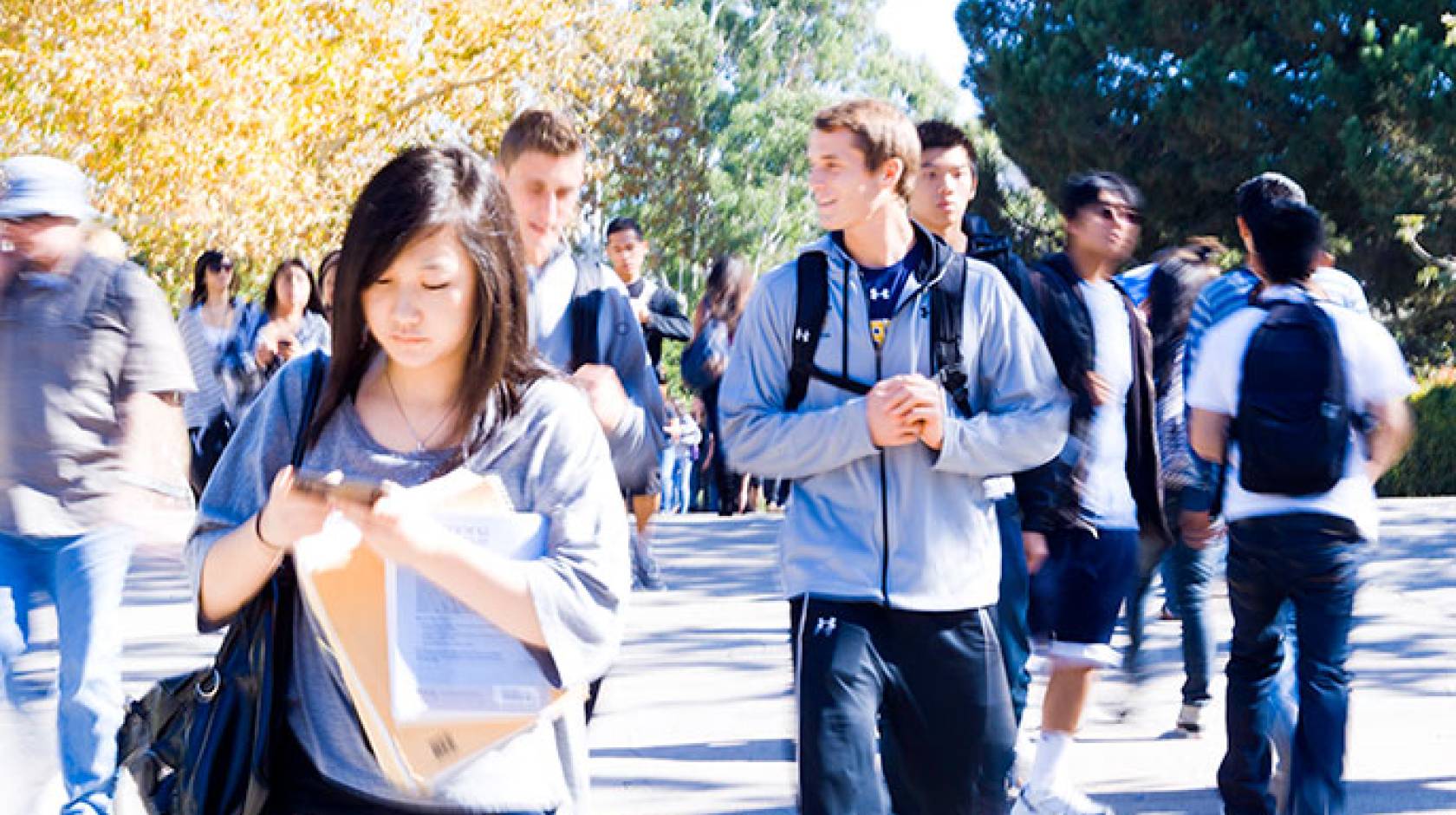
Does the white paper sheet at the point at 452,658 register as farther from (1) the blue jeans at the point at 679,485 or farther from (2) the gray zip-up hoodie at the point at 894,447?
(1) the blue jeans at the point at 679,485

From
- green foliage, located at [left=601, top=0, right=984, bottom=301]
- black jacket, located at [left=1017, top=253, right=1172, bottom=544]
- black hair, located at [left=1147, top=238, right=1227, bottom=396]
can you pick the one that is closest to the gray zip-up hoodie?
black jacket, located at [left=1017, top=253, right=1172, bottom=544]

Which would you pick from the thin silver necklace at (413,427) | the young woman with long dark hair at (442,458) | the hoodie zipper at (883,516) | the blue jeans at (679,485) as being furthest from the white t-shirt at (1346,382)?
the blue jeans at (679,485)

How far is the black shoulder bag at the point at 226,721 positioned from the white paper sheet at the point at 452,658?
0.19 metres

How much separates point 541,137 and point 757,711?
3.63 meters

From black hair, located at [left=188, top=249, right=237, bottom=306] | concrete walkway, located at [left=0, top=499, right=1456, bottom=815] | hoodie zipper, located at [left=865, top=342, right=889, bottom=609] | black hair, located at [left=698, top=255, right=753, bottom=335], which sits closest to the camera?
hoodie zipper, located at [left=865, top=342, right=889, bottom=609]

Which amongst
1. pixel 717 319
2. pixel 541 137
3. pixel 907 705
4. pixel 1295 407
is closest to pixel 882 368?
pixel 907 705

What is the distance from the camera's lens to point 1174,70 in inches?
1074

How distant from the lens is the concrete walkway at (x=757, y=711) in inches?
238

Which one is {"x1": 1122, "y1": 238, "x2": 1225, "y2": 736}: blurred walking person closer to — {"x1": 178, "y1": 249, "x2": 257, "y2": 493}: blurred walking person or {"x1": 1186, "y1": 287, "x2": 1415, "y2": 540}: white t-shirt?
{"x1": 1186, "y1": 287, "x2": 1415, "y2": 540}: white t-shirt

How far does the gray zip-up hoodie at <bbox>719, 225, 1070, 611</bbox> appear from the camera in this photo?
397 cm

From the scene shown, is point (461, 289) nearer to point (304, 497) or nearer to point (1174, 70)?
point (304, 497)

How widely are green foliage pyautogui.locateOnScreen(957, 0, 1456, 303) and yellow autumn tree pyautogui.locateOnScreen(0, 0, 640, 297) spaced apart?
8.50 meters

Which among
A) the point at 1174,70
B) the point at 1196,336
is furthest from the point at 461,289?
the point at 1174,70

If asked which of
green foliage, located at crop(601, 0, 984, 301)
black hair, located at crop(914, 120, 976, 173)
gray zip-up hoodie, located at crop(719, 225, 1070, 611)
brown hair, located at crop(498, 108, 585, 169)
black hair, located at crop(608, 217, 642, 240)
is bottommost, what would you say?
gray zip-up hoodie, located at crop(719, 225, 1070, 611)
